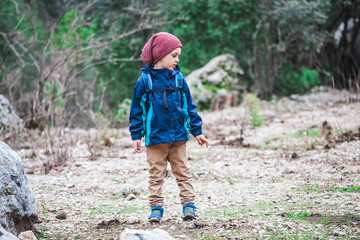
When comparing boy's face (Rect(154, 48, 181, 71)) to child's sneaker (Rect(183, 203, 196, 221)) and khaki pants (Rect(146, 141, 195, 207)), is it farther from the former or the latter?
child's sneaker (Rect(183, 203, 196, 221))

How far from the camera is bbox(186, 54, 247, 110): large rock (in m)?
12.0

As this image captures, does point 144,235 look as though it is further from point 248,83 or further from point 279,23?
point 248,83

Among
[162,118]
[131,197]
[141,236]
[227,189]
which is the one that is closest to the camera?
[141,236]

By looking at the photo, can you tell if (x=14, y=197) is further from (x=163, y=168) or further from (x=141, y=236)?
(x=163, y=168)

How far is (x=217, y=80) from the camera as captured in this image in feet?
41.2

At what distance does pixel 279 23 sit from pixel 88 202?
1072cm

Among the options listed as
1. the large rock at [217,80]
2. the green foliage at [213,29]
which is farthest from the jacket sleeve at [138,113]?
the green foliage at [213,29]

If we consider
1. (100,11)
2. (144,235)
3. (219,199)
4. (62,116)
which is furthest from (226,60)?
(144,235)

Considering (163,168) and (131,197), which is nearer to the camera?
(163,168)

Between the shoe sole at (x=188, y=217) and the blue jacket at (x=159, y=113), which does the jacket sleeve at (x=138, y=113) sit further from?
the shoe sole at (x=188, y=217)

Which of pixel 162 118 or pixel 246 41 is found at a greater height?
pixel 246 41

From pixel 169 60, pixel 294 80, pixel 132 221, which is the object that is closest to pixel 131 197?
pixel 132 221

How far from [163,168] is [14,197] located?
112 cm

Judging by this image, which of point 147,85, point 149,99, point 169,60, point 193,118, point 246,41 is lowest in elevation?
point 193,118
